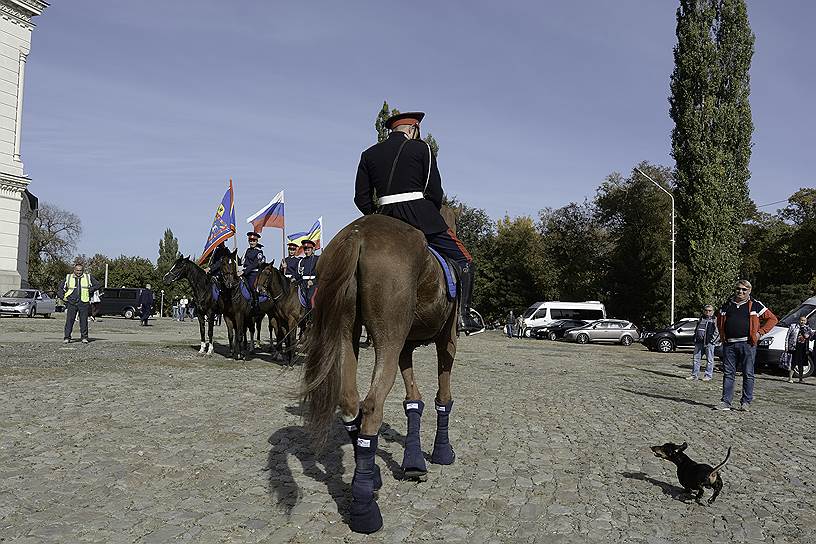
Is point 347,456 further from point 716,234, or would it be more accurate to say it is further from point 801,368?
point 716,234

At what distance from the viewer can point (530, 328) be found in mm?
49156

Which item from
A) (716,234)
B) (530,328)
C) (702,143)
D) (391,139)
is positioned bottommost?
(530,328)

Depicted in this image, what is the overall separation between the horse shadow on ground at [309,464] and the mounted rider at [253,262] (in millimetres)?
7922

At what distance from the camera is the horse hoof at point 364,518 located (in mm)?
4477

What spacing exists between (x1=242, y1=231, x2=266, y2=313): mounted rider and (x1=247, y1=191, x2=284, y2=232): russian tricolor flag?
2.99m

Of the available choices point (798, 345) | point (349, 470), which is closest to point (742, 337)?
point (349, 470)

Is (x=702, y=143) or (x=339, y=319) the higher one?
(x=702, y=143)

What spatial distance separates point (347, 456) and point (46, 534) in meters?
2.85

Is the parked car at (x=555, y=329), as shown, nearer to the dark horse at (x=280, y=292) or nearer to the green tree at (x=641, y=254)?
the green tree at (x=641, y=254)

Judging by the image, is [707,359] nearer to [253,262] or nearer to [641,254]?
[253,262]

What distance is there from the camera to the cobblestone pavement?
15.4 ft

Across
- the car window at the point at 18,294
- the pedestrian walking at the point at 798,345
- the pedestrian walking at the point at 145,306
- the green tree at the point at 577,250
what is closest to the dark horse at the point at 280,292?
the pedestrian walking at the point at 798,345

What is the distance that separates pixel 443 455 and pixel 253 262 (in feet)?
32.7

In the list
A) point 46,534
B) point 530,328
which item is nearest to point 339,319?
point 46,534
